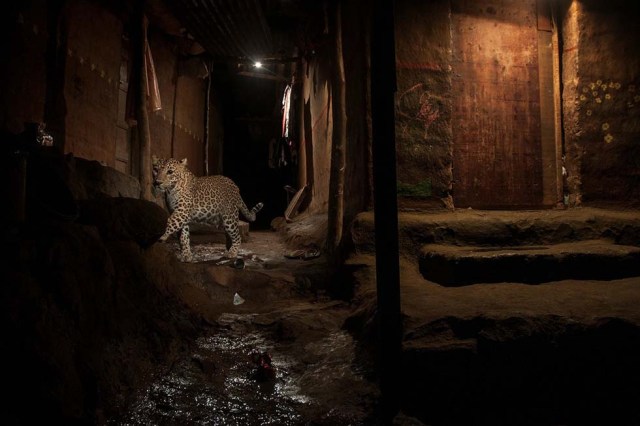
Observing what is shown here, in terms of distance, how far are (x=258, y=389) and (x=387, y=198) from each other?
71.9 inches

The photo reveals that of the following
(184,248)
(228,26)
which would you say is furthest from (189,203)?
(228,26)

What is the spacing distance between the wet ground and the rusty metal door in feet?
8.55

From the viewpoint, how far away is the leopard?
733cm

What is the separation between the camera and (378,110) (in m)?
2.60

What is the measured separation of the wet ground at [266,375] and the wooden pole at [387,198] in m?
0.43

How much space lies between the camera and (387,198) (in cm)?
256

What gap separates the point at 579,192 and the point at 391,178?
13.0 ft

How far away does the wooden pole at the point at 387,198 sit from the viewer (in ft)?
8.32

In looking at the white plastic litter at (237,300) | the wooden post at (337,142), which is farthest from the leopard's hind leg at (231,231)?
the white plastic litter at (237,300)

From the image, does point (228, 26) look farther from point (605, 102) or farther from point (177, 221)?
point (605, 102)

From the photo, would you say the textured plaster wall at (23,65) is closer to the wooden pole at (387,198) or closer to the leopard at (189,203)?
the leopard at (189,203)

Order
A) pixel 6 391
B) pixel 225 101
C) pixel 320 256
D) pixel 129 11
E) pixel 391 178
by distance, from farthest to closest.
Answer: pixel 225 101 → pixel 129 11 → pixel 320 256 → pixel 391 178 → pixel 6 391

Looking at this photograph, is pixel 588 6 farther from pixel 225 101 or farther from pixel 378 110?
pixel 225 101

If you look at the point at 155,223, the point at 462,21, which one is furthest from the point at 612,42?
the point at 155,223
